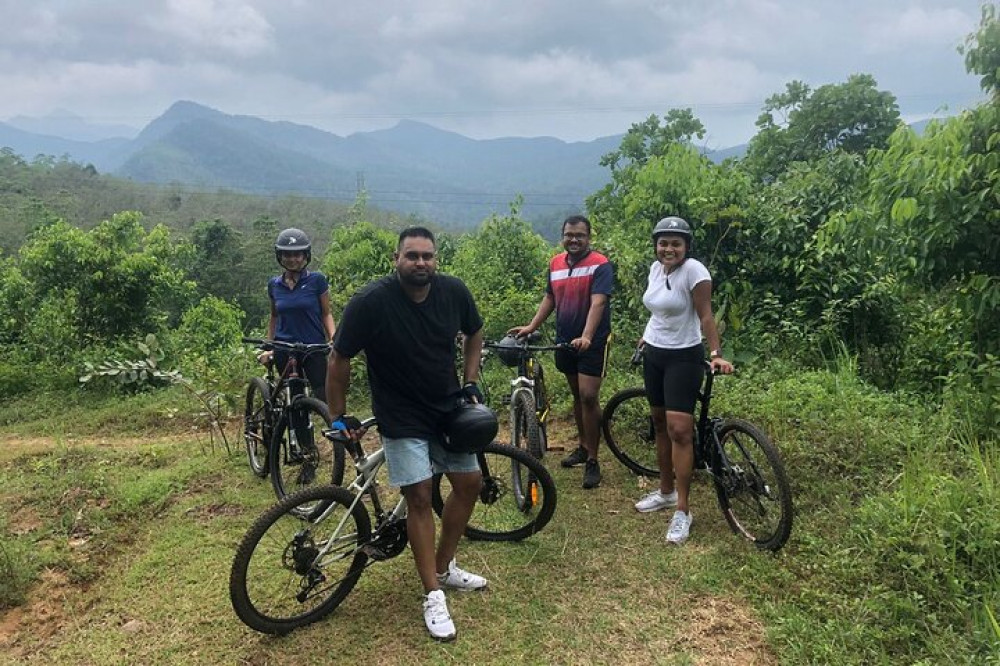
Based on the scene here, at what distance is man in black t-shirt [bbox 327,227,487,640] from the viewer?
2.92 metres

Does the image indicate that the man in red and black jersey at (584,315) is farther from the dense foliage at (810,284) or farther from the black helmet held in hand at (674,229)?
the dense foliage at (810,284)

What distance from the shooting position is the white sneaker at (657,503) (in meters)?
4.35

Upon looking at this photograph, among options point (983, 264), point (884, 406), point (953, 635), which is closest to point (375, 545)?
point (953, 635)

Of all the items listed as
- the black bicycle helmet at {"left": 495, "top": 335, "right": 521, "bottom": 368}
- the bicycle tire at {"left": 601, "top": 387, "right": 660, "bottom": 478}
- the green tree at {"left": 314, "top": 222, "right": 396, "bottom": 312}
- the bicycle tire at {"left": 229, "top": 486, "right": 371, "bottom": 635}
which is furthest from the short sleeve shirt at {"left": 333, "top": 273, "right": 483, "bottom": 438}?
the green tree at {"left": 314, "top": 222, "right": 396, "bottom": 312}

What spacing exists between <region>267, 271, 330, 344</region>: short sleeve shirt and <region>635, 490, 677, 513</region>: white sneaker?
2660 millimetres

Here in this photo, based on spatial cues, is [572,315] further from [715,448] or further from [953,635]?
[953,635]

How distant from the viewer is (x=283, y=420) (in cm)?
A: 455

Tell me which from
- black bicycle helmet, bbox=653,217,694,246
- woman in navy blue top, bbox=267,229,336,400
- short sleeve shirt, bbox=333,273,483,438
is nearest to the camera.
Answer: short sleeve shirt, bbox=333,273,483,438

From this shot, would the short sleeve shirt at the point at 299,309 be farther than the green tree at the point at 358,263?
No

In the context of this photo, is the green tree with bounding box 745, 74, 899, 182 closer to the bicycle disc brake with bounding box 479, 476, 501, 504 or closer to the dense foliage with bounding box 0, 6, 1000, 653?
the dense foliage with bounding box 0, 6, 1000, 653

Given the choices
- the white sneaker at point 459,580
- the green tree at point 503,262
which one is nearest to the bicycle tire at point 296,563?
the white sneaker at point 459,580

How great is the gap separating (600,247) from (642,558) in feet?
14.1

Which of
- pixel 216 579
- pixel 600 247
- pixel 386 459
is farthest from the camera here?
pixel 600 247

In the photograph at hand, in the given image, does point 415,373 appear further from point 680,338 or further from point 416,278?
point 680,338
